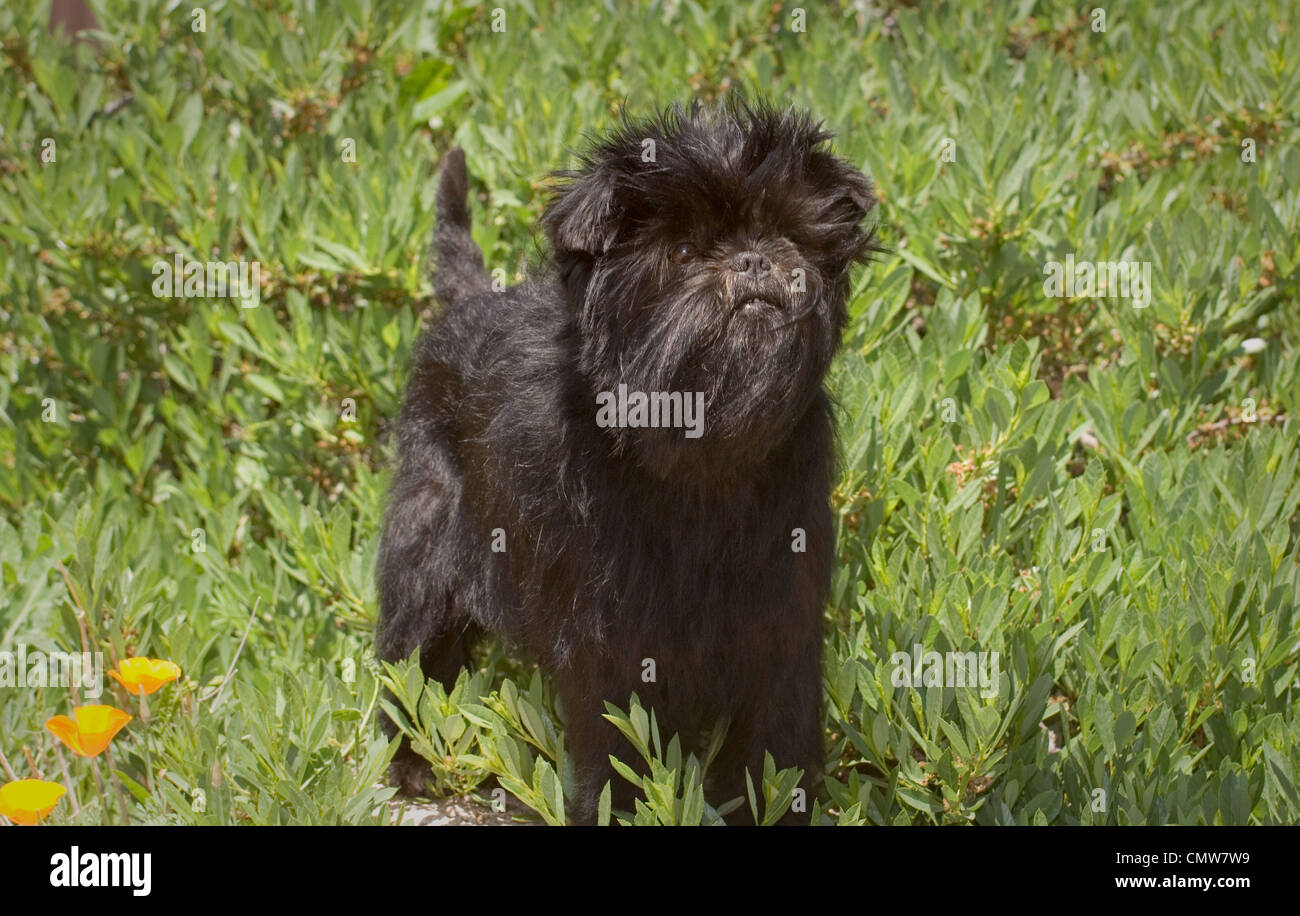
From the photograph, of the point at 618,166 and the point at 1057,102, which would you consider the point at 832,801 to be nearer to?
the point at 618,166

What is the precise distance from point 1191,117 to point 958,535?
2.74 meters

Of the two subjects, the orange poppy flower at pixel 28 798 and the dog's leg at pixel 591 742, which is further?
the dog's leg at pixel 591 742

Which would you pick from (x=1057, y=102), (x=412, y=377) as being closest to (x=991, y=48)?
(x=1057, y=102)

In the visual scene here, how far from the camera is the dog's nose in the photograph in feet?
10.8

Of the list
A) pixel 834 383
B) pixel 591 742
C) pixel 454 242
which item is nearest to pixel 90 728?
pixel 591 742

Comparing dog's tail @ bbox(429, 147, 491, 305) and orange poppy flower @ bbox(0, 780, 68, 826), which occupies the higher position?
dog's tail @ bbox(429, 147, 491, 305)

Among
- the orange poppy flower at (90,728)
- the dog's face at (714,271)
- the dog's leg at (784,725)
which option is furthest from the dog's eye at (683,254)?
the orange poppy flower at (90,728)

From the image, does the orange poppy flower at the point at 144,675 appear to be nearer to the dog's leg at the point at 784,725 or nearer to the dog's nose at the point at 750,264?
the dog's leg at the point at 784,725

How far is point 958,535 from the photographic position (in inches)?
172

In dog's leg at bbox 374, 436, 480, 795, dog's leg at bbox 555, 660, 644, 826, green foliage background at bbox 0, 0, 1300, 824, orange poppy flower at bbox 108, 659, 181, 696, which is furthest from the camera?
dog's leg at bbox 374, 436, 480, 795

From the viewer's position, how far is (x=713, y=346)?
330cm

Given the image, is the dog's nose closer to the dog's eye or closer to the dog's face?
the dog's face

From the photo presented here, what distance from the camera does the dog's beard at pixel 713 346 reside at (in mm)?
3283

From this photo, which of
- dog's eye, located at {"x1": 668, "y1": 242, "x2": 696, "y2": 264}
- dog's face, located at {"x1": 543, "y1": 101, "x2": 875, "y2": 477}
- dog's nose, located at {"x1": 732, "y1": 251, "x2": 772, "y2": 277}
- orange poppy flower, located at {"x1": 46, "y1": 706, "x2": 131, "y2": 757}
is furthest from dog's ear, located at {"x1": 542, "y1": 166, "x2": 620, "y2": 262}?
orange poppy flower, located at {"x1": 46, "y1": 706, "x2": 131, "y2": 757}
